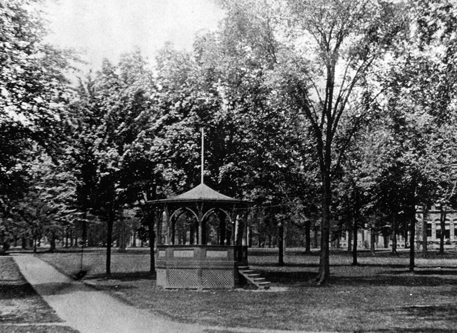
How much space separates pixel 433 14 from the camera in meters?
14.8

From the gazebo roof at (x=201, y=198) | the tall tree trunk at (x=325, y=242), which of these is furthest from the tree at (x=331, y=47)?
the gazebo roof at (x=201, y=198)

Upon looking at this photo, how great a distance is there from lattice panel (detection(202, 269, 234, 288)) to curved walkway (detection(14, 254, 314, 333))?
447 cm

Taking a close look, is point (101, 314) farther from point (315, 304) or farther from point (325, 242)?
point (325, 242)

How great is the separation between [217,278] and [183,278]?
141 cm

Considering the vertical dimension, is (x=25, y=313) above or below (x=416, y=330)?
below

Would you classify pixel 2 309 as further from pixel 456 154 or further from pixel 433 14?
pixel 456 154

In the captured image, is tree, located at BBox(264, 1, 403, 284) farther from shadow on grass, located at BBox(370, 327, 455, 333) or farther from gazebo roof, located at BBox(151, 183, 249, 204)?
shadow on grass, located at BBox(370, 327, 455, 333)

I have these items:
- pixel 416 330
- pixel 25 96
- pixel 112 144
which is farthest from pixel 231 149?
pixel 416 330

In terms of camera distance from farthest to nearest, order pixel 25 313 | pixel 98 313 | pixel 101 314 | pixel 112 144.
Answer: pixel 112 144
pixel 25 313
pixel 98 313
pixel 101 314

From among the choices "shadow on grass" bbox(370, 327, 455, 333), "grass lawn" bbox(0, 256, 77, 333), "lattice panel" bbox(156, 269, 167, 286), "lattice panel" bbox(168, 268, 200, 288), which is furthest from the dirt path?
"shadow on grass" bbox(370, 327, 455, 333)

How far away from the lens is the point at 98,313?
15242mm

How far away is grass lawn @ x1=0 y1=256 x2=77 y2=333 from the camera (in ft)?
41.9

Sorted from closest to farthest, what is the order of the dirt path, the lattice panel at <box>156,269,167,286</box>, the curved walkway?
the curved walkway → the dirt path → the lattice panel at <box>156,269,167,286</box>

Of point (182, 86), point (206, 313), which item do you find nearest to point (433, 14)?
point (206, 313)
